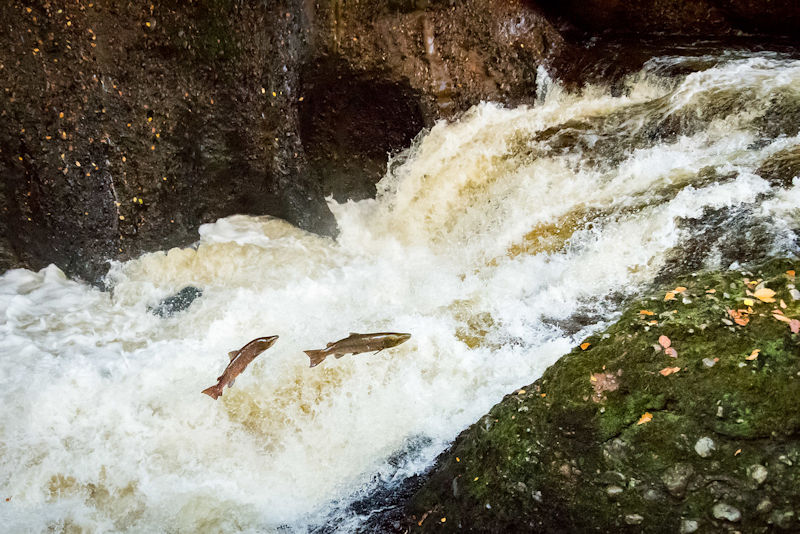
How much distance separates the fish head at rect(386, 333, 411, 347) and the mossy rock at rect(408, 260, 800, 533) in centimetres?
80

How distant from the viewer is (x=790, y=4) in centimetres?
509

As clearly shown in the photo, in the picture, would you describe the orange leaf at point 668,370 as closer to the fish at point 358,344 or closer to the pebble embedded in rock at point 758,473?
the pebble embedded in rock at point 758,473

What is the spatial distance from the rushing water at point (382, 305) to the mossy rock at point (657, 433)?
0.47 m

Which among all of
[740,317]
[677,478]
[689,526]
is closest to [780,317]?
[740,317]

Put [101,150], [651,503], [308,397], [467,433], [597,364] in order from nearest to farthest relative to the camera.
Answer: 1. [651,503]
2. [597,364]
3. [467,433]
4. [308,397]
5. [101,150]

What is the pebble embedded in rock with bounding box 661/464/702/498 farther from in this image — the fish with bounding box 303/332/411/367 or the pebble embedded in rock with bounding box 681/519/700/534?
the fish with bounding box 303/332/411/367

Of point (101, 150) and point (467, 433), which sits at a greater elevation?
point (101, 150)

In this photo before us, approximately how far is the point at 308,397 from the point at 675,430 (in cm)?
227

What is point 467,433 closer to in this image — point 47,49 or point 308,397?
point 308,397

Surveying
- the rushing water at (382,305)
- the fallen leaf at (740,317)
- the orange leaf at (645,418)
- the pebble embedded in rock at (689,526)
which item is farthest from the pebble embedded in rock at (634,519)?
the rushing water at (382,305)

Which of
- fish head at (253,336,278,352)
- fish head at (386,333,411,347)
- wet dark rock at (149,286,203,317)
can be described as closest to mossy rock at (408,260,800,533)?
fish head at (386,333,411,347)

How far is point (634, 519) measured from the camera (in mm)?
2627

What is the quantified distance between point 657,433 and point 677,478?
0.21m

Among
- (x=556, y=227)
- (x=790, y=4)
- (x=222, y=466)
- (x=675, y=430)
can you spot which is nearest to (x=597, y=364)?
(x=675, y=430)
